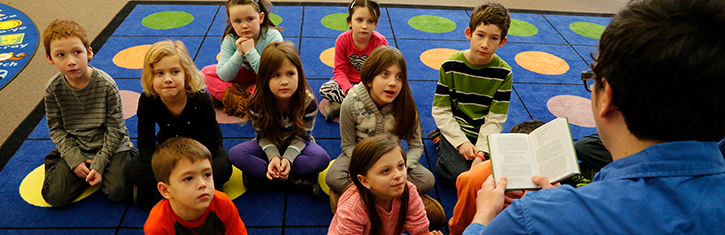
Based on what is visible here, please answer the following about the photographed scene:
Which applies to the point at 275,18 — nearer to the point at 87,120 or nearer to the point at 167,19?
the point at 167,19

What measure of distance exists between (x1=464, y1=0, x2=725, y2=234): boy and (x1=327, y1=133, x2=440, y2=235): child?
1.99ft

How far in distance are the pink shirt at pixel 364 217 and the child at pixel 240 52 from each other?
1.10 metres

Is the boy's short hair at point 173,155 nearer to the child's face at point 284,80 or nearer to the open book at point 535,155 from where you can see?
the child's face at point 284,80

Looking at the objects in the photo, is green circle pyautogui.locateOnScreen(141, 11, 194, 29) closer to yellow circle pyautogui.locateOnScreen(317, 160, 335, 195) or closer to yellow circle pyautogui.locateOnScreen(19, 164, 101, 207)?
yellow circle pyautogui.locateOnScreen(19, 164, 101, 207)

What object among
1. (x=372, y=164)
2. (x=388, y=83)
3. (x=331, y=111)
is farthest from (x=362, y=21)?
(x=372, y=164)

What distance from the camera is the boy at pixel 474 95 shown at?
201 centimetres

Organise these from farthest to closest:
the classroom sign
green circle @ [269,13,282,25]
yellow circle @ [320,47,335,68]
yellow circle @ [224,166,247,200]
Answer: green circle @ [269,13,282,25] < yellow circle @ [320,47,335,68] < the classroom sign < yellow circle @ [224,166,247,200]

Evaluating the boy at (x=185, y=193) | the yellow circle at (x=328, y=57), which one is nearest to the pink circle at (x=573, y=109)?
the yellow circle at (x=328, y=57)

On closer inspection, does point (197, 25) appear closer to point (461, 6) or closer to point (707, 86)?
point (461, 6)

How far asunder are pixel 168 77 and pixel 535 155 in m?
1.36

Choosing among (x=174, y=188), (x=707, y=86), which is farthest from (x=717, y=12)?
(x=174, y=188)

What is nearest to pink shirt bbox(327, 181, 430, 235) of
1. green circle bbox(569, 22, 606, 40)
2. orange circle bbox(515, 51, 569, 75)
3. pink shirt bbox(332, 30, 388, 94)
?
pink shirt bbox(332, 30, 388, 94)

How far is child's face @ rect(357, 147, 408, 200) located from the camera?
55.7 inches

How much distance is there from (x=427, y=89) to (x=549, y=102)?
29.9 inches
